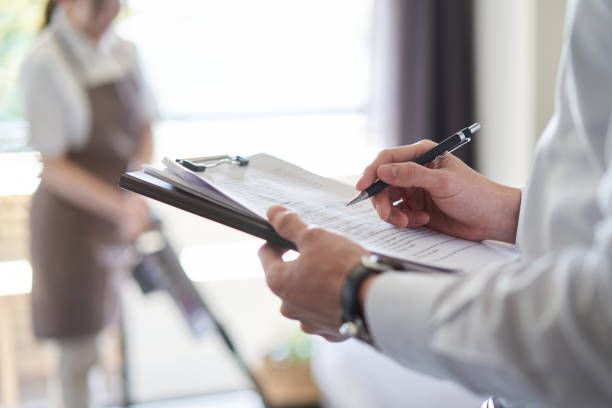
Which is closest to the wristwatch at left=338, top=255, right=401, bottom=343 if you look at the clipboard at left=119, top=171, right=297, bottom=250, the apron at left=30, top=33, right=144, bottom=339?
the clipboard at left=119, top=171, right=297, bottom=250

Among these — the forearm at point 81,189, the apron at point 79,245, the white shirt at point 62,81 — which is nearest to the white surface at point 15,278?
the apron at point 79,245

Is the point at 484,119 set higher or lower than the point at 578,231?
lower

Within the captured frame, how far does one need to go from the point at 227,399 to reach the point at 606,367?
9.43ft

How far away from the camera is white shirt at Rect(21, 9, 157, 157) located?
94.0 inches

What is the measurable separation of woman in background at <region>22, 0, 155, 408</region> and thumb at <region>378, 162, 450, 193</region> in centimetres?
161

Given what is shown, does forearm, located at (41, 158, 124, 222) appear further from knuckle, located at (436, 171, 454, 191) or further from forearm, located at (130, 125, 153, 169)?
knuckle, located at (436, 171, 454, 191)

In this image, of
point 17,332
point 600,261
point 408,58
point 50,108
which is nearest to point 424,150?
point 600,261

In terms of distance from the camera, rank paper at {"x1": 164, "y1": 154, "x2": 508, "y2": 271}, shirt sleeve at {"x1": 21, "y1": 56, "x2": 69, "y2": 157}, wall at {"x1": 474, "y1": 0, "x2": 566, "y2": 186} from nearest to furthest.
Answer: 1. paper at {"x1": 164, "y1": 154, "x2": 508, "y2": 271}
2. shirt sleeve at {"x1": 21, "y1": 56, "x2": 69, "y2": 157}
3. wall at {"x1": 474, "y1": 0, "x2": 566, "y2": 186}

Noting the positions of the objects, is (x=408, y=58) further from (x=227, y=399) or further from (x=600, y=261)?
(x=600, y=261)

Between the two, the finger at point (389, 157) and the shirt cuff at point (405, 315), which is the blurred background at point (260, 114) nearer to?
the finger at point (389, 157)

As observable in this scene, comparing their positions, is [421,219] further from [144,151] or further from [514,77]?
[514,77]

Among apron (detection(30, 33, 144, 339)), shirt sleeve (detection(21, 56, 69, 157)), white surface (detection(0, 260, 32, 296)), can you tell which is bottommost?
white surface (detection(0, 260, 32, 296))

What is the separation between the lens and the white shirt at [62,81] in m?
2.39

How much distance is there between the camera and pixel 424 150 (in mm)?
1033
